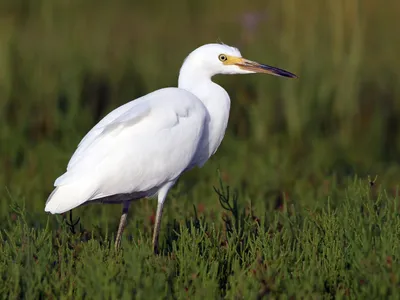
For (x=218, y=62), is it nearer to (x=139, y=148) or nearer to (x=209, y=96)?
(x=209, y=96)

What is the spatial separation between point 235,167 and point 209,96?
2142mm

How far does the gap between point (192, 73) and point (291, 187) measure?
6.42ft

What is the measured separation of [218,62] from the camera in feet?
16.4

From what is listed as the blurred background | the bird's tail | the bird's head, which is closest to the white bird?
the bird's tail

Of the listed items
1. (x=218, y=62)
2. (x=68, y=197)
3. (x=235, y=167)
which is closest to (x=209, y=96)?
(x=218, y=62)

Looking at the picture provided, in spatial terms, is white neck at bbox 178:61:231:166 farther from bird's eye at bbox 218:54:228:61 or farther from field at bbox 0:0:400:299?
field at bbox 0:0:400:299

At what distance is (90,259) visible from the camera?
3738 millimetres

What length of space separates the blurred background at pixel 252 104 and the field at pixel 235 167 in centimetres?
2

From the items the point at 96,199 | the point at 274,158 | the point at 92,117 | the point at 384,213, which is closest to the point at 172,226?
the point at 96,199

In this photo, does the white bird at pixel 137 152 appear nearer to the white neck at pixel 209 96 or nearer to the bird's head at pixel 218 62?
the white neck at pixel 209 96

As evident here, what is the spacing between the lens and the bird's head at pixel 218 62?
16.3 ft

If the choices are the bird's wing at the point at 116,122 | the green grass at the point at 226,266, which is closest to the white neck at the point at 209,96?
the bird's wing at the point at 116,122

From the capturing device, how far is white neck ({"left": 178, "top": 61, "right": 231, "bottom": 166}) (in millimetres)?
4957

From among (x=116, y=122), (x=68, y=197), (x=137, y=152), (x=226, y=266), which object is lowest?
(x=226, y=266)
